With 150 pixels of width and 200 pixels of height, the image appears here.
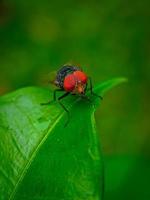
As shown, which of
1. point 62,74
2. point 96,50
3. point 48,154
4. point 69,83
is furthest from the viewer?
point 96,50

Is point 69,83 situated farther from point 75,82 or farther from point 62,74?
point 62,74

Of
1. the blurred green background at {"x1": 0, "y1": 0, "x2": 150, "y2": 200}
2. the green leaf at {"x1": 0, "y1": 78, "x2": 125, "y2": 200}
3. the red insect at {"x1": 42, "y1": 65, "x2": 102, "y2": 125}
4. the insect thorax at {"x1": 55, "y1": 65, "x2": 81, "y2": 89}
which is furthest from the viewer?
the blurred green background at {"x1": 0, "y1": 0, "x2": 150, "y2": 200}

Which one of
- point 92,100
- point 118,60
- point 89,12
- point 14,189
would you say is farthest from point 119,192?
point 89,12

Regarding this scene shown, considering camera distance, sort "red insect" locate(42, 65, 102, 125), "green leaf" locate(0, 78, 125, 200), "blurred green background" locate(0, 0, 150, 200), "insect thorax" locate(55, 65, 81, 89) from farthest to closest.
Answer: "blurred green background" locate(0, 0, 150, 200) < "insect thorax" locate(55, 65, 81, 89) < "red insect" locate(42, 65, 102, 125) < "green leaf" locate(0, 78, 125, 200)

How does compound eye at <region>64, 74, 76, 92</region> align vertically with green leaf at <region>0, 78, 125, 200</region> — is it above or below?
above

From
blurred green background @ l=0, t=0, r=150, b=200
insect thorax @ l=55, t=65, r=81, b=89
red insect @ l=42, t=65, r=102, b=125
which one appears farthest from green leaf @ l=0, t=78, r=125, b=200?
blurred green background @ l=0, t=0, r=150, b=200

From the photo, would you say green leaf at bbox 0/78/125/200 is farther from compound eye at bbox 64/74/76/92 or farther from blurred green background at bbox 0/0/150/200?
blurred green background at bbox 0/0/150/200

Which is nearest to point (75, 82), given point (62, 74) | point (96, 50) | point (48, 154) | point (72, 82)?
point (72, 82)
